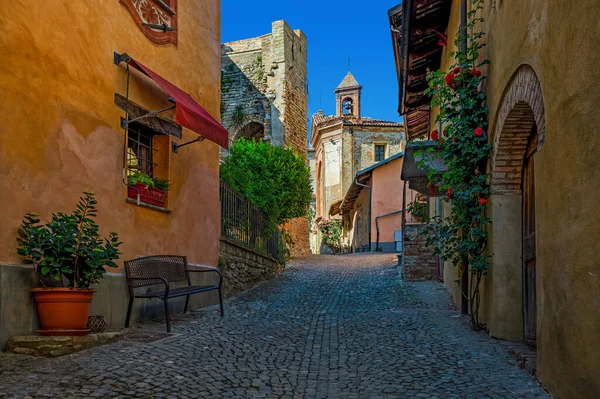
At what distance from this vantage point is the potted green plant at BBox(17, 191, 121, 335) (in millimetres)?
5332

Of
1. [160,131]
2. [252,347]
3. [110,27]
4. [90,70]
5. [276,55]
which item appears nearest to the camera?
[252,347]

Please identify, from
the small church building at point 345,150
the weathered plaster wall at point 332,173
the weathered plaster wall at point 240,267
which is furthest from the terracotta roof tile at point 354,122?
the weathered plaster wall at point 240,267

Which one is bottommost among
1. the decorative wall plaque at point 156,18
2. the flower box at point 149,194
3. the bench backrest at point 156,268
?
the bench backrest at point 156,268

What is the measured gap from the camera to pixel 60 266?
541 centimetres

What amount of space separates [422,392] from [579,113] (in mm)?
2199

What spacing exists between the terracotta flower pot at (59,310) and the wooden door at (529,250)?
4.19m

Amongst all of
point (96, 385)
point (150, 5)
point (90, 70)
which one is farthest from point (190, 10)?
point (96, 385)

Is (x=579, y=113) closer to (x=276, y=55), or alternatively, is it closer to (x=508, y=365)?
(x=508, y=365)

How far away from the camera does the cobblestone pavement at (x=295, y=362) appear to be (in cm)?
423

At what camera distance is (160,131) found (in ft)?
26.4

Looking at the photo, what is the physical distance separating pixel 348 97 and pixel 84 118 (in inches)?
1638

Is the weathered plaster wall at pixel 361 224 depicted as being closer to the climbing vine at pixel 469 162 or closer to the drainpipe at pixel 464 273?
the drainpipe at pixel 464 273

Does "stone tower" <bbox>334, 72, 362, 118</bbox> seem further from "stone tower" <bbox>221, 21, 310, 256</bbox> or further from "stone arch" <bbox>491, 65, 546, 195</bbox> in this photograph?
"stone arch" <bbox>491, 65, 546, 195</bbox>

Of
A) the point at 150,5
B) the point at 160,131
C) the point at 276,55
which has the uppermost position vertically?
the point at 276,55
